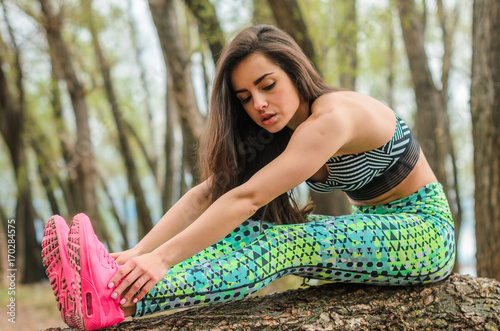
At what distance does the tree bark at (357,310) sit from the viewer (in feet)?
6.49

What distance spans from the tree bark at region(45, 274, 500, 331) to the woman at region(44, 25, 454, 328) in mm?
94

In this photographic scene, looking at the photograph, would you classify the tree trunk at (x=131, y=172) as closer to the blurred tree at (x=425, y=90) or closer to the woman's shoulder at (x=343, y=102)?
the blurred tree at (x=425, y=90)

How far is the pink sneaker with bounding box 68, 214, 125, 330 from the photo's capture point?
167cm

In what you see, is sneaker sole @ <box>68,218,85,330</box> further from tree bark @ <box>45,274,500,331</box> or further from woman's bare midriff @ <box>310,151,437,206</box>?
woman's bare midriff @ <box>310,151,437,206</box>

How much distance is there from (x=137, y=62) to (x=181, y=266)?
10.6 meters

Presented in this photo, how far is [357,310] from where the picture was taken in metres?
2.13

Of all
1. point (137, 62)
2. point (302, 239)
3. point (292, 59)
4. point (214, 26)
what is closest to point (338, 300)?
point (302, 239)

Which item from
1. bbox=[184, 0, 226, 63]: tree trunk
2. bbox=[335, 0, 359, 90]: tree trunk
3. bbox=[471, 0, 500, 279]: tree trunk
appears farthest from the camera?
bbox=[335, 0, 359, 90]: tree trunk

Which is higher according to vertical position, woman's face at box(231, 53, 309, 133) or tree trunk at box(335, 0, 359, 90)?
tree trunk at box(335, 0, 359, 90)

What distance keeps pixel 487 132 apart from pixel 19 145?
660cm

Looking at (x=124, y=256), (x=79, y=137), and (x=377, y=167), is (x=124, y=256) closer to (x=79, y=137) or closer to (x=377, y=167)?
(x=377, y=167)

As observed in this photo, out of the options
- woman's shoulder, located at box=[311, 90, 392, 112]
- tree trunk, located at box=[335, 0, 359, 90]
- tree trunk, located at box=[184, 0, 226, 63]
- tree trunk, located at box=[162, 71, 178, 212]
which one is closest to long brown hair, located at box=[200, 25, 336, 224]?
woman's shoulder, located at box=[311, 90, 392, 112]

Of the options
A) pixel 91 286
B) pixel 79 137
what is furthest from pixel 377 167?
pixel 79 137

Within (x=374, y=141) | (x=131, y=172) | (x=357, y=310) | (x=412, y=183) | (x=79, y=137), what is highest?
(x=79, y=137)
